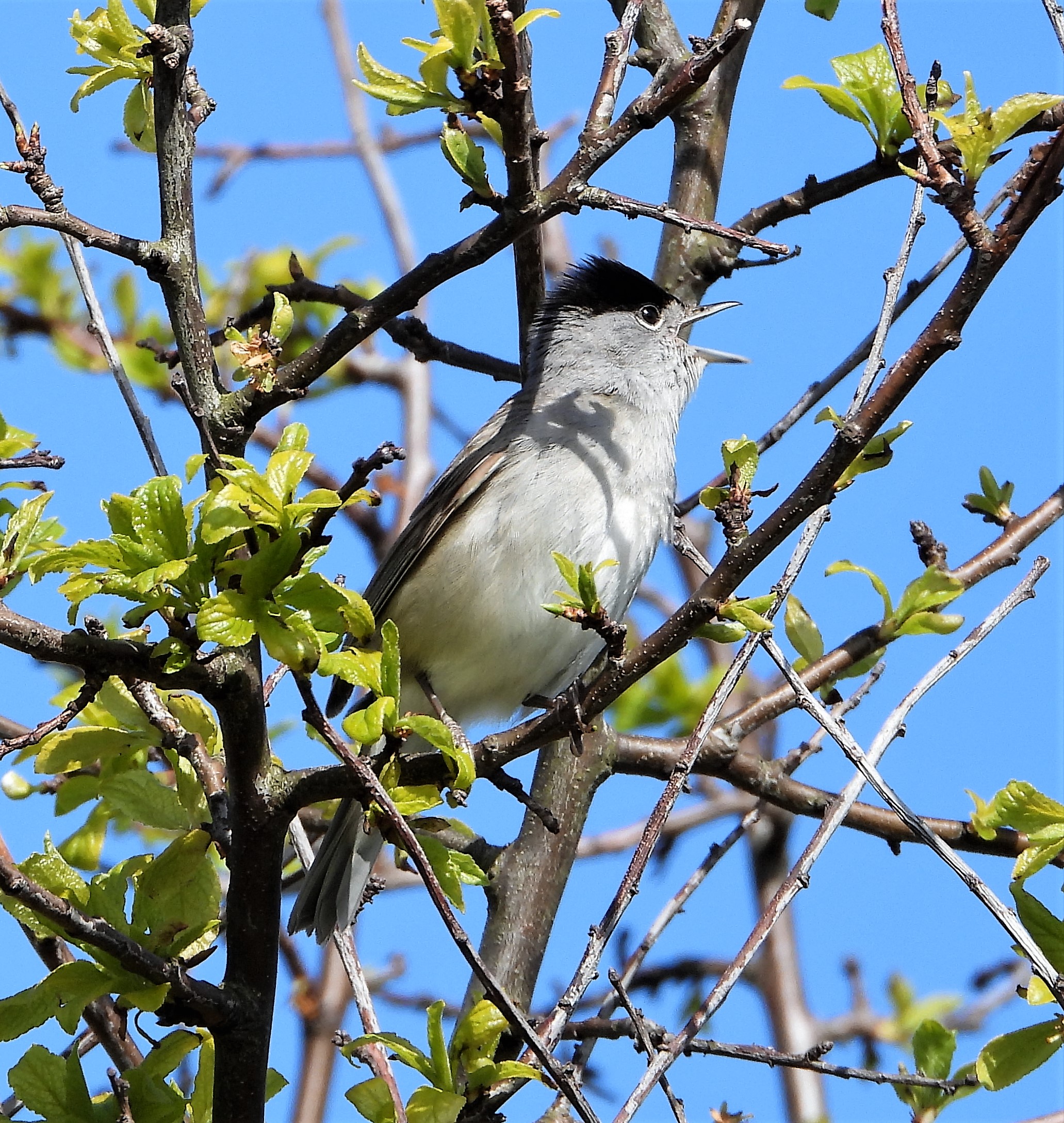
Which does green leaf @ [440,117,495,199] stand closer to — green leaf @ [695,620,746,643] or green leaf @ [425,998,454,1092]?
green leaf @ [695,620,746,643]

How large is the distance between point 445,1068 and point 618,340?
301 centimetres

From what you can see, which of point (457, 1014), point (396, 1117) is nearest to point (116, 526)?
point (396, 1117)

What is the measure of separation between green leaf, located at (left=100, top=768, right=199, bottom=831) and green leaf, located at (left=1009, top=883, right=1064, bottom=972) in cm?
164

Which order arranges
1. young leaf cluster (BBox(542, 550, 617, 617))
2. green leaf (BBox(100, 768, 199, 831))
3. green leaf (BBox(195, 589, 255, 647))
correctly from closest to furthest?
green leaf (BBox(195, 589, 255, 647)) → young leaf cluster (BBox(542, 550, 617, 617)) → green leaf (BBox(100, 768, 199, 831))

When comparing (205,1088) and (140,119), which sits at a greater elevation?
(140,119)

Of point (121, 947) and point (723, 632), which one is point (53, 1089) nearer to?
point (121, 947)

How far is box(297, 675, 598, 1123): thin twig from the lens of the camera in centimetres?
204

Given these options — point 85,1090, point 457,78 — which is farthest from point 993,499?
point 85,1090

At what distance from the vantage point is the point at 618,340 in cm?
486

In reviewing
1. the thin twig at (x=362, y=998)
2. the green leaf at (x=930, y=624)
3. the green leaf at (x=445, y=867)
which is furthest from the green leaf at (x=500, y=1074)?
the green leaf at (x=930, y=624)

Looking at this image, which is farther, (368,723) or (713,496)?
(713,496)

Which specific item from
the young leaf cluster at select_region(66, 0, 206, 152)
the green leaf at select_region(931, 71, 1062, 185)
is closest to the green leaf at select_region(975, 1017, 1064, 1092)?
the green leaf at select_region(931, 71, 1062, 185)

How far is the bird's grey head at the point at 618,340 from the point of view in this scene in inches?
183

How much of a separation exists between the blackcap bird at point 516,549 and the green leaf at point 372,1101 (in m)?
1.10
